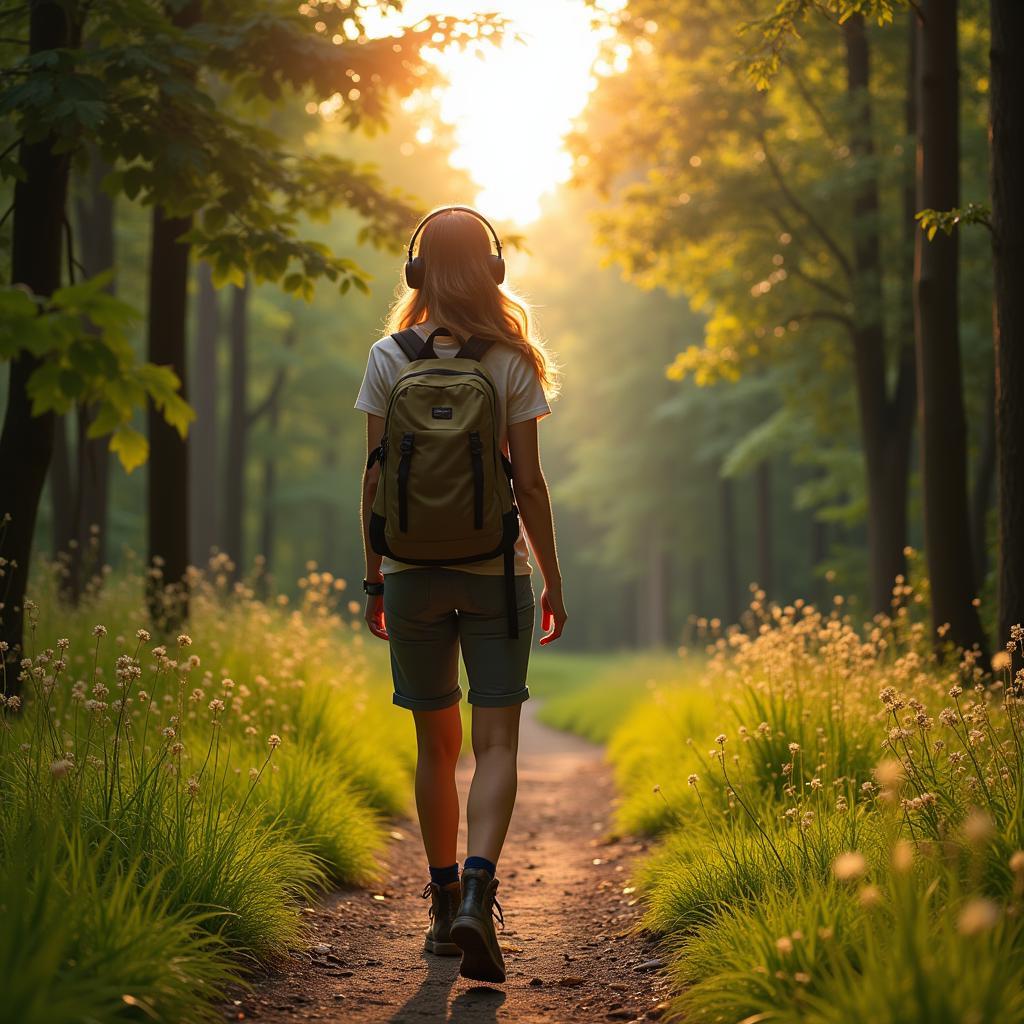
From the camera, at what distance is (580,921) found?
16.5ft

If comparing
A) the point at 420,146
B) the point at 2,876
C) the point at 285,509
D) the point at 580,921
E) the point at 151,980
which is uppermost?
the point at 420,146

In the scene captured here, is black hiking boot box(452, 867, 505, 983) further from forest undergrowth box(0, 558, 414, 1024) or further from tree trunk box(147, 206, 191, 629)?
tree trunk box(147, 206, 191, 629)

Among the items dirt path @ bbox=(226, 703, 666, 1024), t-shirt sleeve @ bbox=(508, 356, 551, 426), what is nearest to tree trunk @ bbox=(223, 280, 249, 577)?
dirt path @ bbox=(226, 703, 666, 1024)

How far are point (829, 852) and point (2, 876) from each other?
2.64 metres

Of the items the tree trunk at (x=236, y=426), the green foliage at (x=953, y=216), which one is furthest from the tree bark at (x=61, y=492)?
the green foliage at (x=953, y=216)

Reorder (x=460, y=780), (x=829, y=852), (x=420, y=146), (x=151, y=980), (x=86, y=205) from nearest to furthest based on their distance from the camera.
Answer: (x=151, y=980)
(x=829, y=852)
(x=460, y=780)
(x=86, y=205)
(x=420, y=146)

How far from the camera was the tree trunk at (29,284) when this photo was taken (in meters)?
5.98

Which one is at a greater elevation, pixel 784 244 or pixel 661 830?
pixel 784 244

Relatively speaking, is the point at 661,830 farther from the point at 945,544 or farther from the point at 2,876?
A: the point at 2,876

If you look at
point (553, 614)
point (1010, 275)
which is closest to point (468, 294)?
point (553, 614)

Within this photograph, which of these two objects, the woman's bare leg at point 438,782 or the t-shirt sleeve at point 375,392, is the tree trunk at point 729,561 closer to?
the woman's bare leg at point 438,782

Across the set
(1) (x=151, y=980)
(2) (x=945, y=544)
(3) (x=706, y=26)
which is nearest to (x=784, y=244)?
(3) (x=706, y=26)

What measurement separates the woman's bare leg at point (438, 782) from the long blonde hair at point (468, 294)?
4.23 feet

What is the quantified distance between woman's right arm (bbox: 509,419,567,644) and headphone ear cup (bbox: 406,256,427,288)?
68cm
